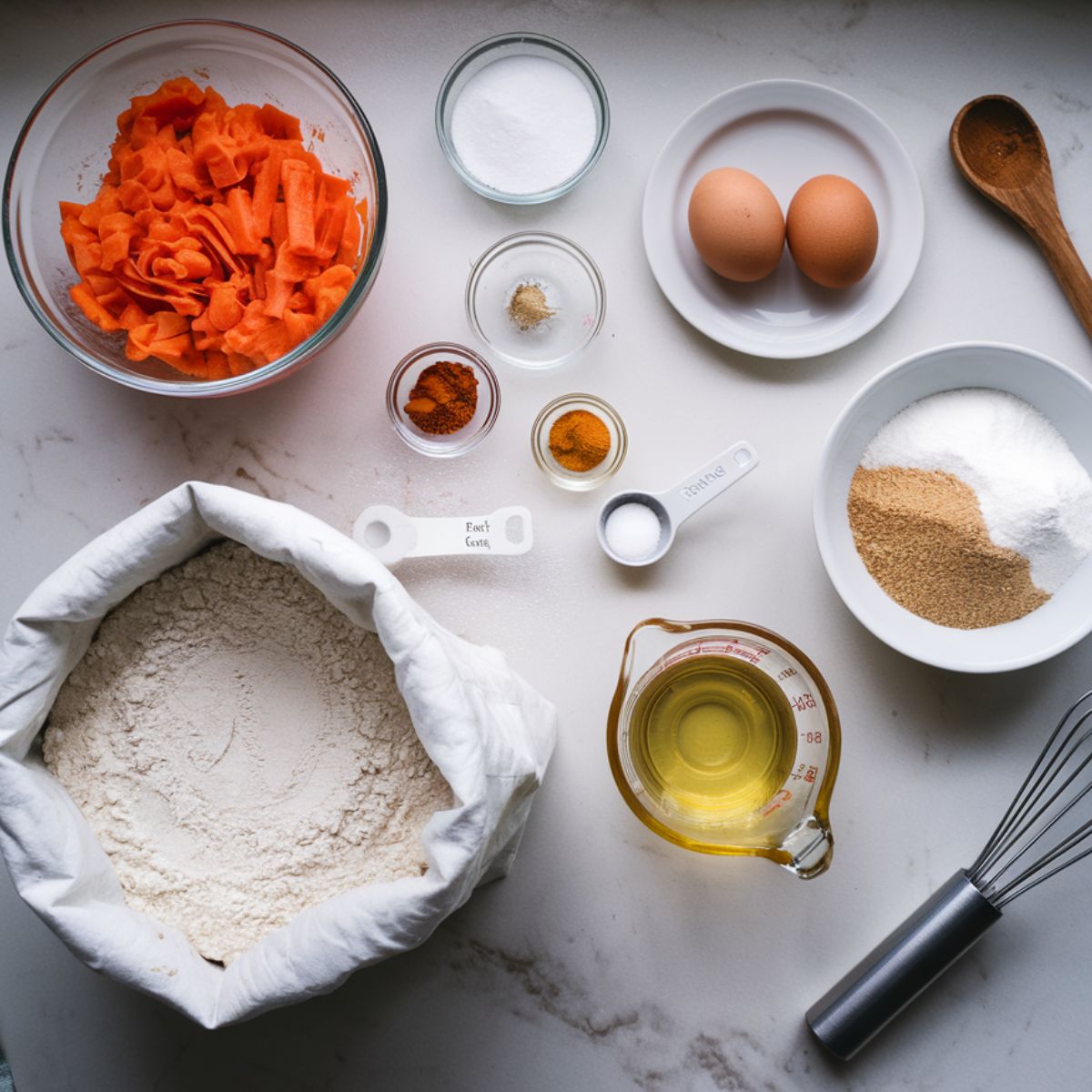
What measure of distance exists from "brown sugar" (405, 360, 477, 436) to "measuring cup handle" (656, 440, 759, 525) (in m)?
0.26

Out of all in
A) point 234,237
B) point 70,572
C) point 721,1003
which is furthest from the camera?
point 721,1003

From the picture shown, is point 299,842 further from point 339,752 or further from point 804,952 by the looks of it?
point 804,952

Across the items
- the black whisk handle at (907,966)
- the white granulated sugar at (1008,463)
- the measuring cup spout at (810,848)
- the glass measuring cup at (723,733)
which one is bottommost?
the black whisk handle at (907,966)

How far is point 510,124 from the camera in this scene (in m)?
1.12

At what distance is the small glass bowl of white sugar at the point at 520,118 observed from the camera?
43.5 inches

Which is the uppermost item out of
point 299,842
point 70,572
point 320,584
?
point 70,572

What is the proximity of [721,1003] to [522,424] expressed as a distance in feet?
2.39

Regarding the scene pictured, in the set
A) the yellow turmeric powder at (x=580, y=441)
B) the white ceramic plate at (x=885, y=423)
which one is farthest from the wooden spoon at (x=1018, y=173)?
the yellow turmeric powder at (x=580, y=441)

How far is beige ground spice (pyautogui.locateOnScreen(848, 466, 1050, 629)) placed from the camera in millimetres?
1032

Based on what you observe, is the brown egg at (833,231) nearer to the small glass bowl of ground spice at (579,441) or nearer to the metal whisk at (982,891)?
the small glass bowl of ground spice at (579,441)

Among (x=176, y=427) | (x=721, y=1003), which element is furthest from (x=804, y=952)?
(x=176, y=427)

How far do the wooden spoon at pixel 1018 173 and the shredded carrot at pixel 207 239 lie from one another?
75 centimetres

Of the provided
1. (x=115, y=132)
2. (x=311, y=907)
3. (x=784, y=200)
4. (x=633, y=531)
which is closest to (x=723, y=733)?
(x=633, y=531)

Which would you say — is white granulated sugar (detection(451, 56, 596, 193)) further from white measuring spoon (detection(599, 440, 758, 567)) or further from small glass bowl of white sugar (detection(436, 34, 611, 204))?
white measuring spoon (detection(599, 440, 758, 567))
